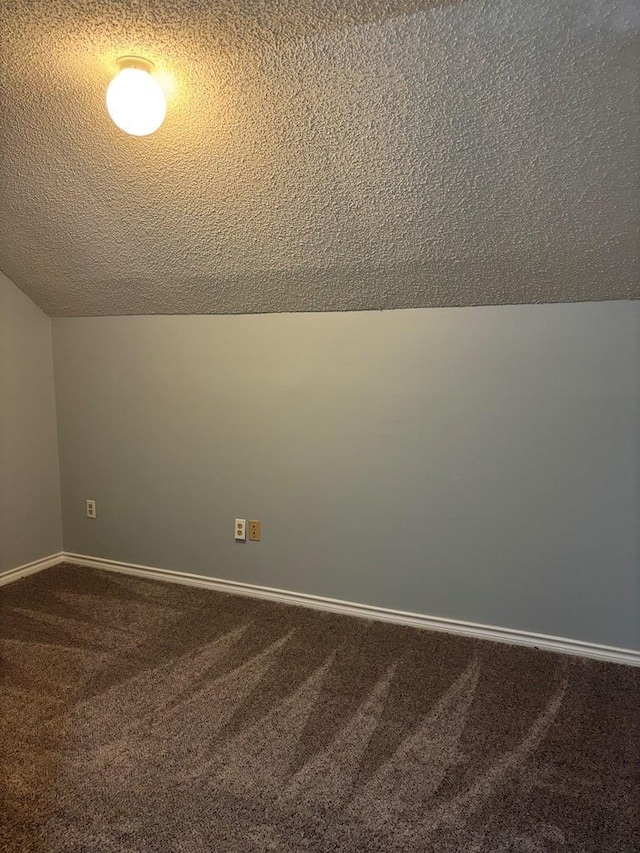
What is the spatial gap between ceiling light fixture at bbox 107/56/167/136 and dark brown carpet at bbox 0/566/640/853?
193 cm

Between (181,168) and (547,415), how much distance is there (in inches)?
68.2

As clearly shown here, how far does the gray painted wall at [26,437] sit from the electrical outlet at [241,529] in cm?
124

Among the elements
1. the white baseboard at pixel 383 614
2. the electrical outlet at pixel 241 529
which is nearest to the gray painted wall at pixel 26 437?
the white baseboard at pixel 383 614

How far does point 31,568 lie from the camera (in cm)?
316

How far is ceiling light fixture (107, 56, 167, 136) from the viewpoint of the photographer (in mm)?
1567

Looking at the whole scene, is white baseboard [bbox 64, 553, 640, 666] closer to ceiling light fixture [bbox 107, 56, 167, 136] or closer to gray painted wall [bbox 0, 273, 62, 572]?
gray painted wall [bbox 0, 273, 62, 572]

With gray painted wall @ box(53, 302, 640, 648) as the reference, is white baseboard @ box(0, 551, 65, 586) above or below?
below

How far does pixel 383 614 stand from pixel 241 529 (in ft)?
2.78

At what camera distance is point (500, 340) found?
234 centimetres

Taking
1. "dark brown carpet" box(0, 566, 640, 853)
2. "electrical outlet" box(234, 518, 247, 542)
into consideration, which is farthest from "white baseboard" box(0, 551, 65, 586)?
"electrical outlet" box(234, 518, 247, 542)

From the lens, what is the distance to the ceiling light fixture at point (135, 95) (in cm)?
157

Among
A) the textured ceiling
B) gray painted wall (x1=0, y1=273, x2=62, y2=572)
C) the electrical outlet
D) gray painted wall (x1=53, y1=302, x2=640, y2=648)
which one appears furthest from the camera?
gray painted wall (x1=0, y1=273, x2=62, y2=572)

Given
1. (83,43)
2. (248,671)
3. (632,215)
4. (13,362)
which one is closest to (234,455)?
(248,671)

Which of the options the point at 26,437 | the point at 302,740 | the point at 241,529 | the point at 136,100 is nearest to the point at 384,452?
the point at 241,529
